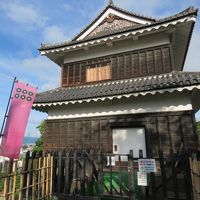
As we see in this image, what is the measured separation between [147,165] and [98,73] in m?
7.44

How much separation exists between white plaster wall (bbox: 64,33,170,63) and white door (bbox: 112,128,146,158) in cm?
478

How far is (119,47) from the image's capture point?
11.7 metres

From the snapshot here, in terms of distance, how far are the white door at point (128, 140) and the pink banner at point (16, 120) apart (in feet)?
17.7

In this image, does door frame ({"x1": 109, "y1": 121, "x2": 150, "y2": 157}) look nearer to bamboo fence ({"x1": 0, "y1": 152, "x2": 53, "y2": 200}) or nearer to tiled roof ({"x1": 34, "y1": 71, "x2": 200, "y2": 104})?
tiled roof ({"x1": 34, "y1": 71, "x2": 200, "y2": 104})

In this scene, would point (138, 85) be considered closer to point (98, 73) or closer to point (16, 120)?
point (98, 73)

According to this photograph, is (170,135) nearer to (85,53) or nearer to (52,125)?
(52,125)

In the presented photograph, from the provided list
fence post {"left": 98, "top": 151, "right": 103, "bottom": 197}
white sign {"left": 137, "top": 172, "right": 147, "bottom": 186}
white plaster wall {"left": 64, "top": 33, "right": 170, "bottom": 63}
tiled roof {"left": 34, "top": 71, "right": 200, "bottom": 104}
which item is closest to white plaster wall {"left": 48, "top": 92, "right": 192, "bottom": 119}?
tiled roof {"left": 34, "top": 71, "right": 200, "bottom": 104}

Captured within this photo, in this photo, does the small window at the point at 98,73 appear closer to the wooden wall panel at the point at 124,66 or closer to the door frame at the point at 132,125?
the wooden wall panel at the point at 124,66

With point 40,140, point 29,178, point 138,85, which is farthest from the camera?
point 40,140

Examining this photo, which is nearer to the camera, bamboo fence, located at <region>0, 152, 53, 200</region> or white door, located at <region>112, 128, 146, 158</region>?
bamboo fence, located at <region>0, 152, 53, 200</region>

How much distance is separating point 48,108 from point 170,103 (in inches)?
268

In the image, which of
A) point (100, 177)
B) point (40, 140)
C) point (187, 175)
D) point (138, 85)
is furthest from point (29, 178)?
point (40, 140)

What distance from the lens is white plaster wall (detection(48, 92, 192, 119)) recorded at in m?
9.00

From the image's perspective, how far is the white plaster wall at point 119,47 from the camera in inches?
428
